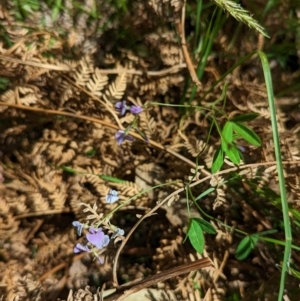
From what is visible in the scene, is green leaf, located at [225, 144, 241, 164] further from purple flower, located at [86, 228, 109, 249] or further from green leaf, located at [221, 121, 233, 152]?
purple flower, located at [86, 228, 109, 249]

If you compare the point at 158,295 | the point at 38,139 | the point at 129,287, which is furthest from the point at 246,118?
the point at 38,139

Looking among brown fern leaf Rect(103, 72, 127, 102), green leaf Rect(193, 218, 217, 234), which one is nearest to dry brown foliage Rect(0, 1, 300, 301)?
brown fern leaf Rect(103, 72, 127, 102)

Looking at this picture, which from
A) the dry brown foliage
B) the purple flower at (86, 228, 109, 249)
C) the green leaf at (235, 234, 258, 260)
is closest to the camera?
the purple flower at (86, 228, 109, 249)

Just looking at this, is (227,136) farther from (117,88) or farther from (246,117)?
(117,88)

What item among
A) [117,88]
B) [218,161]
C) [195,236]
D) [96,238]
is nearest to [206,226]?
[195,236]

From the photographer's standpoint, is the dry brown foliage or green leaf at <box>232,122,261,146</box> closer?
green leaf at <box>232,122,261,146</box>

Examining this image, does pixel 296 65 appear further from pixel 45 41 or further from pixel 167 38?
pixel 45 41
